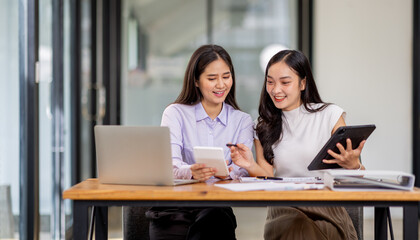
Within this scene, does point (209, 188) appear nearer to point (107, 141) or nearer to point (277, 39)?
point (107, 141)

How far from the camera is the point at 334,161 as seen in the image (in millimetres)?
2199

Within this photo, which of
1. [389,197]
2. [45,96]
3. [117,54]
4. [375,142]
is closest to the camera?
[389,197]

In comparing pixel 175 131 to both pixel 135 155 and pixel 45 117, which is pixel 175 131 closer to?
pixel 135 155

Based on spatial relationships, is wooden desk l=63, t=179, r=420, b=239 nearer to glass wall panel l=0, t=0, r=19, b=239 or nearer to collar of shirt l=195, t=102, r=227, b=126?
collar of shirt l=195, t=102, r=227, b=126

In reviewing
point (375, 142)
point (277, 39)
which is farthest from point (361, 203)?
point (277, 39)

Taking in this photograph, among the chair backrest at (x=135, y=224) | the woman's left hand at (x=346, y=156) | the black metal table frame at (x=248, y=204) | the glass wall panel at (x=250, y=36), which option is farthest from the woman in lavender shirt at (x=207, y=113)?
the glass wall panel at (x=250, y=36)

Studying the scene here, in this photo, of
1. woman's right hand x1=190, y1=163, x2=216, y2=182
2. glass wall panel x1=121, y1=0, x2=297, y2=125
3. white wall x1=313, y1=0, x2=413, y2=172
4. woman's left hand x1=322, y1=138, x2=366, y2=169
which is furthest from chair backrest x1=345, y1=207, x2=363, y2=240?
glass wall panel x1=121, y1=0, x2=297, y2=125

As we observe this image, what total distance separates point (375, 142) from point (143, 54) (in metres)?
2.58

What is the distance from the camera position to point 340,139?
2.14 m

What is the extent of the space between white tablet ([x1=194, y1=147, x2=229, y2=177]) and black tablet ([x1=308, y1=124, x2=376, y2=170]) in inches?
13.4

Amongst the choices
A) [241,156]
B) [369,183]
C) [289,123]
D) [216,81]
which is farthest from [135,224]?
[369,183]

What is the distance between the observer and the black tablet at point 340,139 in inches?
82.7

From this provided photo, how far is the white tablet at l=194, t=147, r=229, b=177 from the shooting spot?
2004mm

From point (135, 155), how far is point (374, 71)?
395 cm
